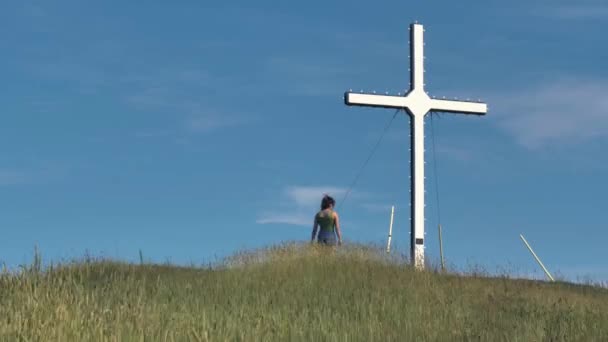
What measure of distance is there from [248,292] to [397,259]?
19.3 feet

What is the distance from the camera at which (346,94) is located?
22.3 m

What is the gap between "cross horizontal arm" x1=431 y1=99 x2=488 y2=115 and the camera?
77.9 ft

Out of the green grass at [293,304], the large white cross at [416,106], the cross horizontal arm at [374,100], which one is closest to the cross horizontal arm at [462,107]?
the large white cross at [416,106]

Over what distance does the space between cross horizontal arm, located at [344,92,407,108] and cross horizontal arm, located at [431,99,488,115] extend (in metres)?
1.16

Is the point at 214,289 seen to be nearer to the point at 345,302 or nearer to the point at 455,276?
the point at 345,302

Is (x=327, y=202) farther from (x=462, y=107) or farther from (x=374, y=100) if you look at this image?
(x=462, y=107)

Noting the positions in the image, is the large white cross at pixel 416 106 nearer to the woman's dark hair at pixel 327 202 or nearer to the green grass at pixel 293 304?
the woman's dark hair at pixel 327 202

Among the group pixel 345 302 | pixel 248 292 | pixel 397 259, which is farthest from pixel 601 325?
pixel 397 259

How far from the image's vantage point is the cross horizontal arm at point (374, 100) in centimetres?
2231

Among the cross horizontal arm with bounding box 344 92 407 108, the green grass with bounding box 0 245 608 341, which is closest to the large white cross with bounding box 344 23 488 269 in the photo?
the cross horizontal arm with bounding box 344 92 407 108

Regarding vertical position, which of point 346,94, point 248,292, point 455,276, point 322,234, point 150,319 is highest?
point 346,94

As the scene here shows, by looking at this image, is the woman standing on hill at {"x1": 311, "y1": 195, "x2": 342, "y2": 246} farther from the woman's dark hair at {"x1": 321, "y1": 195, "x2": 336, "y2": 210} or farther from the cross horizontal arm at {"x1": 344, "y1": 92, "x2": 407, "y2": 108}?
the cross horizontal arm at {"x1": 344, "y1": 92, "x2": 407, "y2": 108}

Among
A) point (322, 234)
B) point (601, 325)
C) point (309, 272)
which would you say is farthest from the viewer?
point (322, 234)

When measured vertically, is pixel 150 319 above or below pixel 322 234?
below
